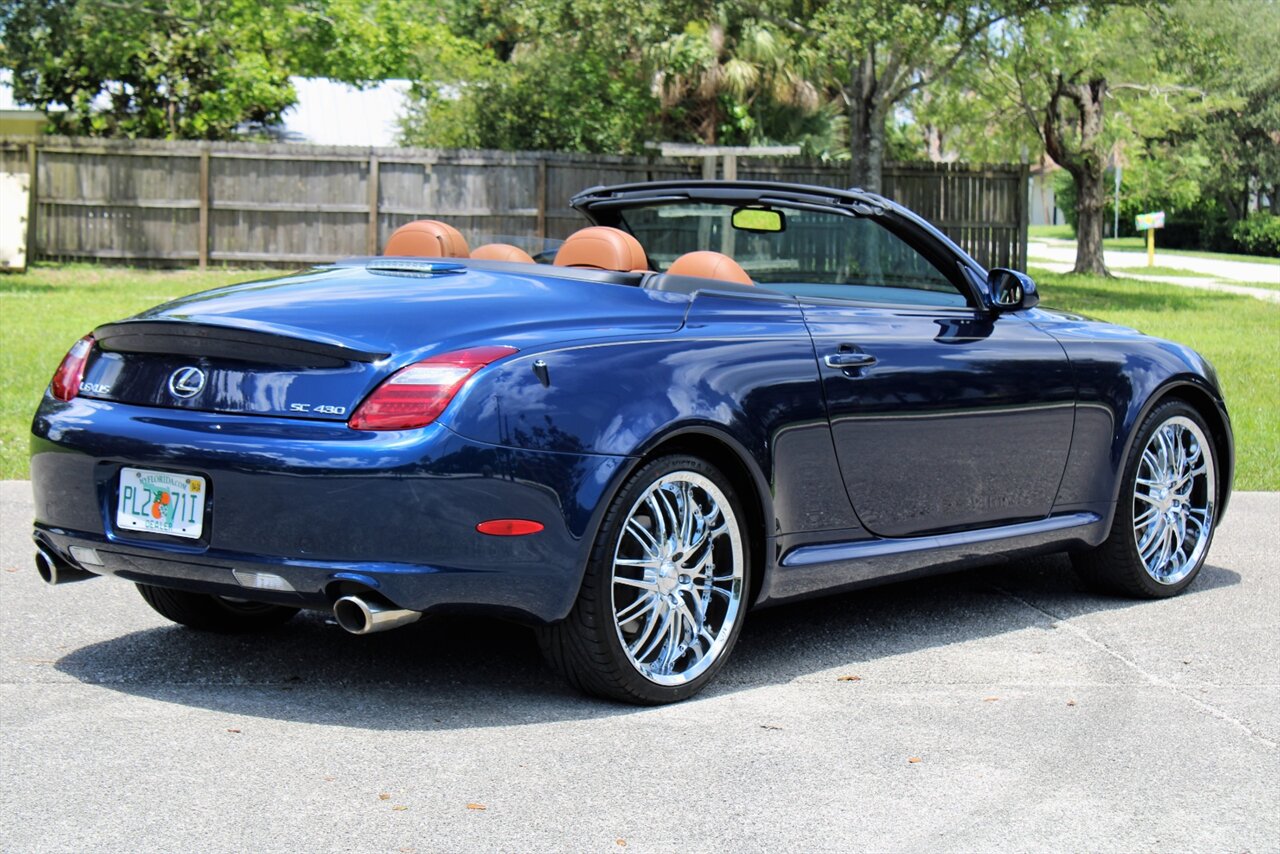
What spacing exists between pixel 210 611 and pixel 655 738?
1763 mm

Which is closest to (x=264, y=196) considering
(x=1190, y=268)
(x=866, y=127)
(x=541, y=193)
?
(x=541, y=193)

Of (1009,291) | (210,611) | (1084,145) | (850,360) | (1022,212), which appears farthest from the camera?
(1084,145)

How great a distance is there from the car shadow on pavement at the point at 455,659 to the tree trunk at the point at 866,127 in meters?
19.4

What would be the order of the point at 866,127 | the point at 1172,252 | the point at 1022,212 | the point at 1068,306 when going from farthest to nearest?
1. the point at 1172,252
2. the point at 1022,212
3. the point at 866,127
4. the point at 1068,306

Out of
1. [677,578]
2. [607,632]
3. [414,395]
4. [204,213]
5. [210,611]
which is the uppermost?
[204,213]

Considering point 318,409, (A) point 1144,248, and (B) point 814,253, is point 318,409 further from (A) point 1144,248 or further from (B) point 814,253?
(A) point 1144,248

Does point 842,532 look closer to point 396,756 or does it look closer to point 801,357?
point 801,357

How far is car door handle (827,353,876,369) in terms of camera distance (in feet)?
17.8

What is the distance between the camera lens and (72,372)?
513 cm

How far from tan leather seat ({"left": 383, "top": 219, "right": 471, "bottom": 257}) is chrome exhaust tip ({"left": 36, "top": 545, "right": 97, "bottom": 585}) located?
5.08ft

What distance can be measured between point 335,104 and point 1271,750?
30.9 meters

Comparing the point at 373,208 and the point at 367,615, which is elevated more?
the point at 373,208

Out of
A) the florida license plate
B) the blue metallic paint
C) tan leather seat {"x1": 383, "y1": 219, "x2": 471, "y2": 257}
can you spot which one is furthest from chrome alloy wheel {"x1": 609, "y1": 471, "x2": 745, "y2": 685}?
tan leather seat {"x1": 383, "y1": 219, "x2": 471, "y2": 257}

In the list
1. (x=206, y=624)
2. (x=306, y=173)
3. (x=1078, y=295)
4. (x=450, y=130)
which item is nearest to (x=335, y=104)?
(x=450, y=130)
